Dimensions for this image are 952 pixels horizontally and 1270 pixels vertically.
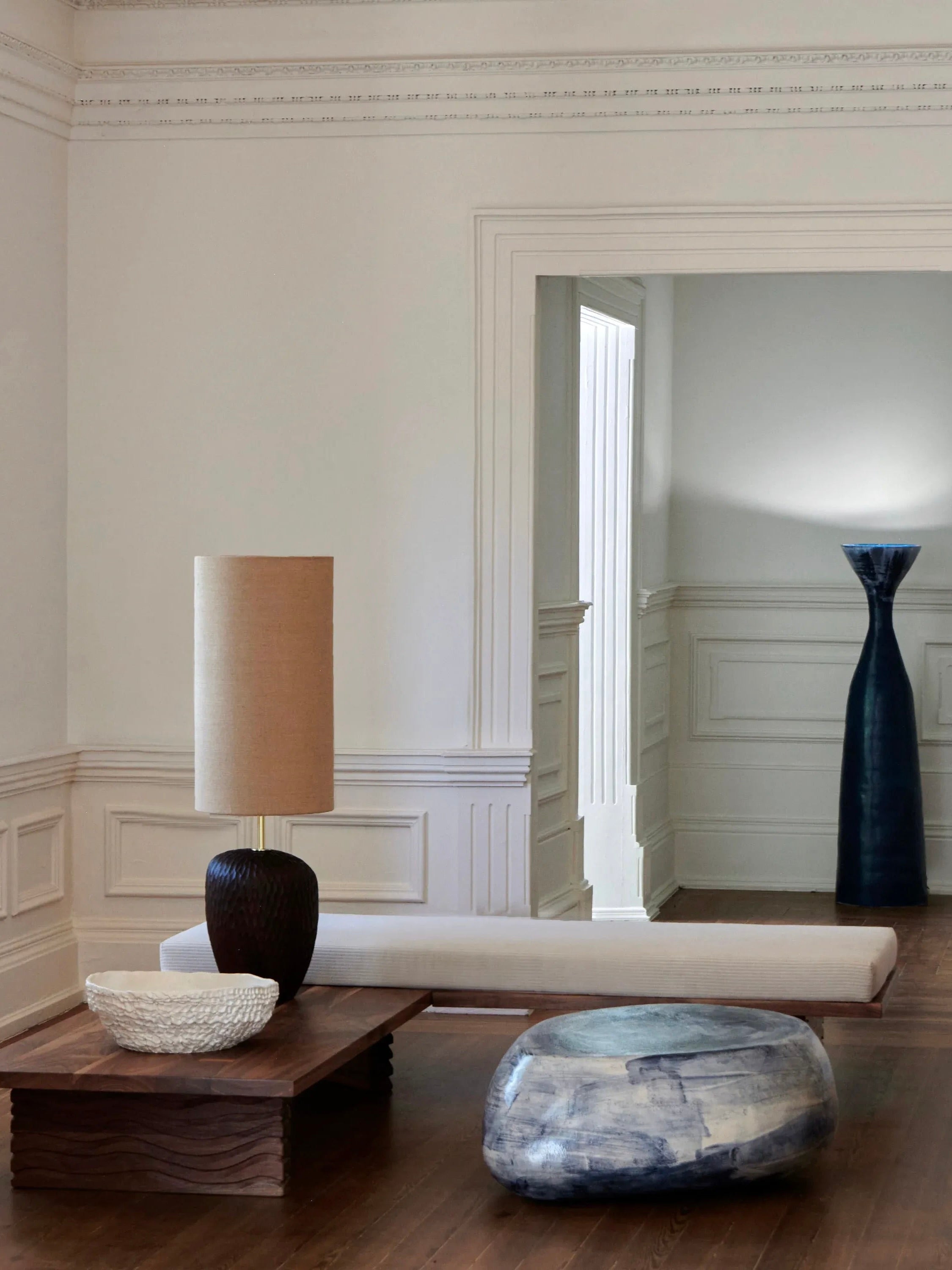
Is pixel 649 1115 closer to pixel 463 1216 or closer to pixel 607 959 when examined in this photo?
pixel 463 1216

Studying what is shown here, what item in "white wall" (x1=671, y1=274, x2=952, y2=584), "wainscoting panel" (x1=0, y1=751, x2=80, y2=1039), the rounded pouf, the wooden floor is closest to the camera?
the wooden floor

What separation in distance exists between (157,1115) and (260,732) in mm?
872

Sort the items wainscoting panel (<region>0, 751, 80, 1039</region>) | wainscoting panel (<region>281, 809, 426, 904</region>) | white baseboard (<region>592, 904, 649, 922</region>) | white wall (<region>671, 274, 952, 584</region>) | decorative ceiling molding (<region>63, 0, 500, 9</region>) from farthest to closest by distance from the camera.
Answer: white wall (<region>671, 274, 952, 584</region>), white baseboard (<region>592, 904, 649, 922</region>), wainscoting panel (<region>281, 809, 426, 904</region>), decorative ceiling molding (<region>63, 0, 500, 9</region>), wainscoting panel (<region>0, 751, 80, 1039</region>)

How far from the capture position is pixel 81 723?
18.1 ft

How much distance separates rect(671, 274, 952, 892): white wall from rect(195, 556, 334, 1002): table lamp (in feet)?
12.9

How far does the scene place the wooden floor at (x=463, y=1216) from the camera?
3158mm

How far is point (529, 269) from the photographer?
5.23 m

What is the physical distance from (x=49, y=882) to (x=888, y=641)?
358cm

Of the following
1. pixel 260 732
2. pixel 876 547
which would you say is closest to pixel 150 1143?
pixel 260 732

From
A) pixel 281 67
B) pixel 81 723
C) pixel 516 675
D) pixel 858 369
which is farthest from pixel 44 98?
pixel 858 369

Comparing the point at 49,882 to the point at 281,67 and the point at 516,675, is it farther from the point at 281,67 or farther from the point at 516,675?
the point at 281,67

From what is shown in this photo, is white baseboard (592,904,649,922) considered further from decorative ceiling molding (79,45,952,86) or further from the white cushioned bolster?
decorative ceiling molding (79,45,952,86)

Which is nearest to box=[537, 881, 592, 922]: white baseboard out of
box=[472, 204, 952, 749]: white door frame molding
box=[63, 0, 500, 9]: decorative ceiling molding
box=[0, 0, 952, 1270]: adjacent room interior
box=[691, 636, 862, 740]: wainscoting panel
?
box=[0, 0, 952, 1270]: adjacent room interior

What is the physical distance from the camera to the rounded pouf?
11.0 feet
